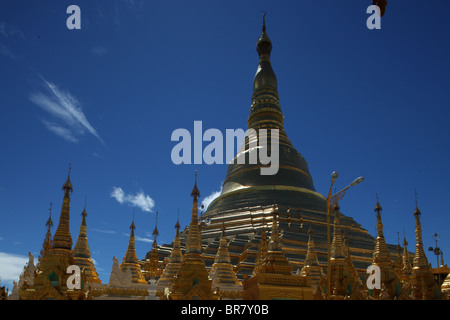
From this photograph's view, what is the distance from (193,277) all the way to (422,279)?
13497 mm

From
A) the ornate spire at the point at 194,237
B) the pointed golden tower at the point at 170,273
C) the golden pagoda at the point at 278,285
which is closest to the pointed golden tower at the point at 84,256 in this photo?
the pointed golden tower at the point at 170,273

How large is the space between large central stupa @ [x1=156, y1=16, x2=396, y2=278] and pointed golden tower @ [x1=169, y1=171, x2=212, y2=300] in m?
11.9

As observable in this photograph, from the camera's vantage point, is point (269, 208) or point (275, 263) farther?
point (269, 208)

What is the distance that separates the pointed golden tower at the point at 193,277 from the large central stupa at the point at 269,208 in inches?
468

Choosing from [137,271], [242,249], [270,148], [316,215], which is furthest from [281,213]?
[137,271]

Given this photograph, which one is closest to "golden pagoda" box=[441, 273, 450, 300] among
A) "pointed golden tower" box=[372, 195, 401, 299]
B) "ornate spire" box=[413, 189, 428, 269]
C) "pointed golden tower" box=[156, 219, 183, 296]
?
"ornate spire" box=[413, 189, 428, 269]

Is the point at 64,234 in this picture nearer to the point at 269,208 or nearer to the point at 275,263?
the point at 275,263

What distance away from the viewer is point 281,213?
44406 mm

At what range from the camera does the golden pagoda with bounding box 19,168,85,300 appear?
20.2m

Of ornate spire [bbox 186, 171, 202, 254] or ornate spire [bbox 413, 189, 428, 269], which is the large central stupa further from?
ornate spire [bbox 186, 171, 202, 254]

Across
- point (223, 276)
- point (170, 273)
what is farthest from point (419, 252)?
point (170, 273)

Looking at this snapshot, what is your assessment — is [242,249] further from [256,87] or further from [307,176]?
[256,87]

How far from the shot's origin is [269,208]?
44.9 meters
